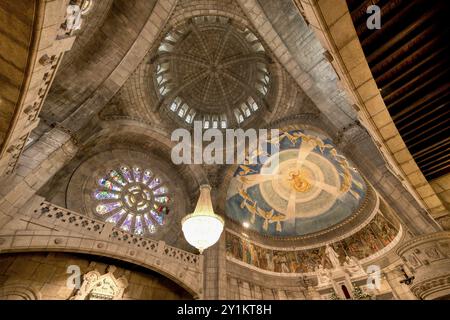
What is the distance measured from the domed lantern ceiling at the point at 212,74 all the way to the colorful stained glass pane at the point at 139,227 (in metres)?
6.29

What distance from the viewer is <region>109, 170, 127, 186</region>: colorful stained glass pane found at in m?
11.0

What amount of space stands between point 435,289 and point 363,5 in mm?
5230

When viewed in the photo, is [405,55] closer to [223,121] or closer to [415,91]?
[415,91]

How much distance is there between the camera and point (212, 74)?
52.1ft

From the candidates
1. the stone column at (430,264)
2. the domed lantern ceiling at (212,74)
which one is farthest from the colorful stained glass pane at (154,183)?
the stone column at (430,264)

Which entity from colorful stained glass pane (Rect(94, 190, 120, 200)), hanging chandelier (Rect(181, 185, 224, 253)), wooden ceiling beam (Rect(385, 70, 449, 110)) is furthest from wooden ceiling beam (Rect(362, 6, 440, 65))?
colorful stained glass pane (Rect(94, 190, 120, 200))

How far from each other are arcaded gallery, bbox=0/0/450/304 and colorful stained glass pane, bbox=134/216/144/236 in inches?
2.5

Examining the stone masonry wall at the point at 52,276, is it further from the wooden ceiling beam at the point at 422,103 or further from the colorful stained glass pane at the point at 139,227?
the wooden ceiling beam at the point at 422,103

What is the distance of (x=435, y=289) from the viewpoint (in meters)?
4.38

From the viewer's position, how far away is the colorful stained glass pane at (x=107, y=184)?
1049 centimetres

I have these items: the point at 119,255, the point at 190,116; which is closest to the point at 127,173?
the point at 119,255

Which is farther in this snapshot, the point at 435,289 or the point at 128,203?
the point at 128,203
